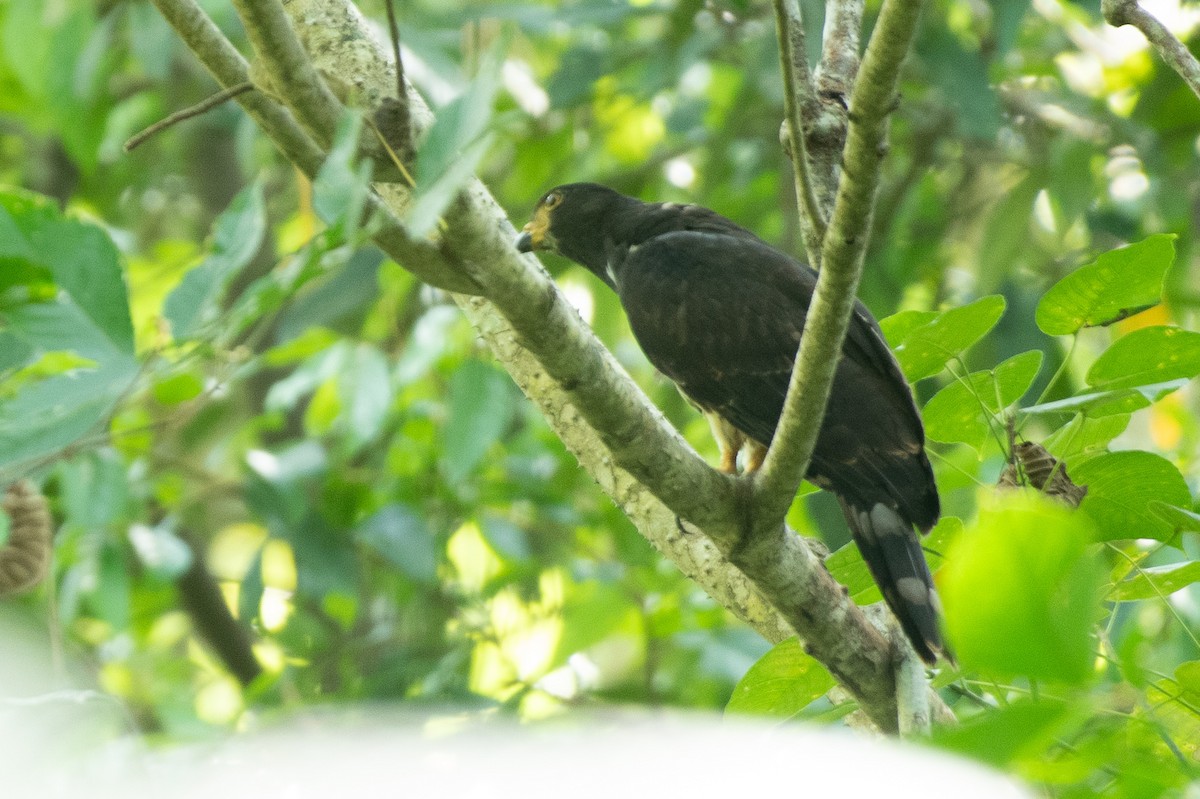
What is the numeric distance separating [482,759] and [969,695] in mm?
1467

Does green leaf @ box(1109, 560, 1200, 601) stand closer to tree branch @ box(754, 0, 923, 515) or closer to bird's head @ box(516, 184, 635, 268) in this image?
tree branch @ box(754, 0, 923, 515)

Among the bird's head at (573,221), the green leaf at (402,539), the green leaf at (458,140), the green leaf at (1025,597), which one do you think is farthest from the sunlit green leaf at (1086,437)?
the green leaf at (402,539)

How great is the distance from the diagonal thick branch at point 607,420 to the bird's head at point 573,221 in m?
1.13

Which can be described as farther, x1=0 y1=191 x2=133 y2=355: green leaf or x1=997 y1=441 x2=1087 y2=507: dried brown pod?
x1=997 y1=441 x2=1087 y2=507: dried brown pod

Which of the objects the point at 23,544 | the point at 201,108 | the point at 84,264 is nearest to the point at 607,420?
the point at 201,108

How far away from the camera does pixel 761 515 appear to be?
1919 mm

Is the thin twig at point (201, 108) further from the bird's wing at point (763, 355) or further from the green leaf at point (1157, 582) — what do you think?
the bird's wing at point (763, 355)

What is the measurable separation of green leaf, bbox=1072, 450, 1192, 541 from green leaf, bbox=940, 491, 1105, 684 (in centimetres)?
115

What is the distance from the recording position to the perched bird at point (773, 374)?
2242 millimetres

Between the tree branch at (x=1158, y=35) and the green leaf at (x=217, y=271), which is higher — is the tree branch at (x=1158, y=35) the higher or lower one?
the lower one

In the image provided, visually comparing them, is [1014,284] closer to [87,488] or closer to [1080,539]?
[87,488]

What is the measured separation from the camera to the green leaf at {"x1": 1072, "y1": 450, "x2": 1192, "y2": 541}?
1.65 metres

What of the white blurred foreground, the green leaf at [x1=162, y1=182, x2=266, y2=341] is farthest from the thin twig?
the white blurred foreground

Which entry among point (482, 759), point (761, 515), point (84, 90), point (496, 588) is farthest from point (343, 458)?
point (482, 759)
